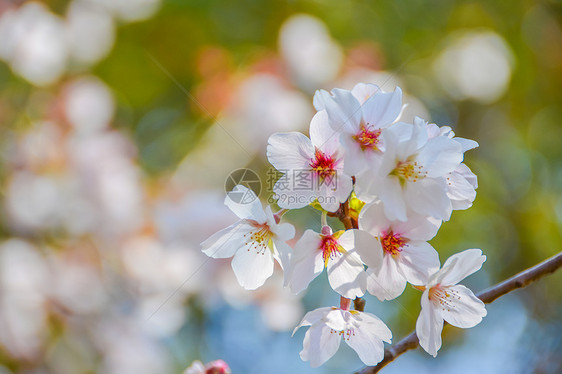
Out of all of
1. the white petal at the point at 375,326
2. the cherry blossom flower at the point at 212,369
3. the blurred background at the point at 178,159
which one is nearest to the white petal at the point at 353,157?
the white petal at the point at 375,326

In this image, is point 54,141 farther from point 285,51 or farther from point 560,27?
point 560,27

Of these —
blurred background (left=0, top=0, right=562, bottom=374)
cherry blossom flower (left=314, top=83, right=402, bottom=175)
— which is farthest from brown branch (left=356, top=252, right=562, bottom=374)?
blurred background (left=0, top=0, right=562, bottom=374)

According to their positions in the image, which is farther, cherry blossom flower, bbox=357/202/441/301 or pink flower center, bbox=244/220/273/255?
pink flower center, bbox=244/220/273/255

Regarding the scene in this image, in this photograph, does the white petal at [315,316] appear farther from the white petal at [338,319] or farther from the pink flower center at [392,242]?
the pink flower center at [392,242]

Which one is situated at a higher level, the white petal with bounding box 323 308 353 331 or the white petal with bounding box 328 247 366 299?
the white petal with bounding box 328 247 366 299

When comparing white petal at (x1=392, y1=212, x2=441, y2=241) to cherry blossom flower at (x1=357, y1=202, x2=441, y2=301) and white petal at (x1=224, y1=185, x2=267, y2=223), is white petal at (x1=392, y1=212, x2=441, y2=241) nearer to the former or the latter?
cherry blossom flower at (x1=357, y1=202, x2=441, y2=301)

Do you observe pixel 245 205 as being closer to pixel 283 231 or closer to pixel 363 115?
pixel 283 231
